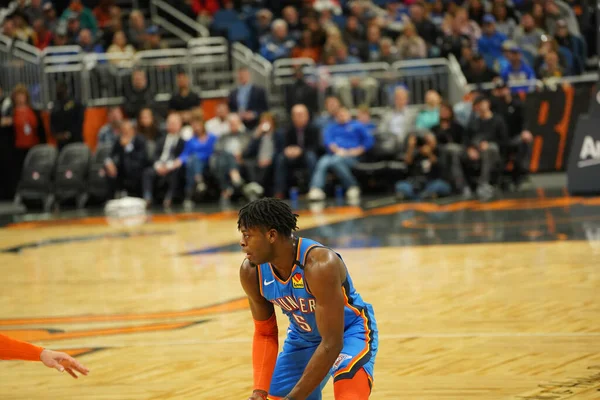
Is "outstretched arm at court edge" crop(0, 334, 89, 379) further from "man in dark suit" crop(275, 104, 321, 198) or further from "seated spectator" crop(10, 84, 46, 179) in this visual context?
"seated spectator" crop(10, 84, 46, 179)

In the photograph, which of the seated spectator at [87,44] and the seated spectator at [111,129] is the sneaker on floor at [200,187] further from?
the seated spectator at [87,44]

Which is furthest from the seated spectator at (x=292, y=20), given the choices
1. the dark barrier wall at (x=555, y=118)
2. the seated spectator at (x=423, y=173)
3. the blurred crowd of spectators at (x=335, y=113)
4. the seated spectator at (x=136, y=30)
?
the dark barrier wall at (x=555, y=118)

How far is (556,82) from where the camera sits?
19.5m

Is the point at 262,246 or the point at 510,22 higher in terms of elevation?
the point at 510,22

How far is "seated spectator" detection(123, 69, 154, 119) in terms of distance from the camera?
67.8ft

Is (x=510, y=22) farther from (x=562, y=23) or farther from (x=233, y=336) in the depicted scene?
(x=233, y=336)

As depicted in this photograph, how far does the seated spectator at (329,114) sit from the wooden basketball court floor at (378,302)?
123 inches

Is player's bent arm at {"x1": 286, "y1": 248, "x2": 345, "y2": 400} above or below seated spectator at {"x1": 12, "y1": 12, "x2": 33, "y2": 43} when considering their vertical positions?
below

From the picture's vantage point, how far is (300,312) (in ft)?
16.2

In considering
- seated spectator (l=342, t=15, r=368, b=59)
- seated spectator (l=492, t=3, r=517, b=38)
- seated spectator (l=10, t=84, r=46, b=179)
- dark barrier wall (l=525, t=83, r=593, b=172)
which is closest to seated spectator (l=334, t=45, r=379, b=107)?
seated spectator (l=342, t=15, r=368, b=59)

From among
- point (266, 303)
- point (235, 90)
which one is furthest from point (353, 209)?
point (266, 303)

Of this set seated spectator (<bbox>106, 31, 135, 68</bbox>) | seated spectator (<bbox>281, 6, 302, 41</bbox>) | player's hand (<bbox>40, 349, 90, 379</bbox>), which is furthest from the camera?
seated spectator (<bbox>281, 6, 302, 41</bbox>)

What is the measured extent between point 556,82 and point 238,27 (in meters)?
6.58

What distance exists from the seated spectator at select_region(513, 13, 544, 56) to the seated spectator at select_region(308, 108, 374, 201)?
12.5 feet
